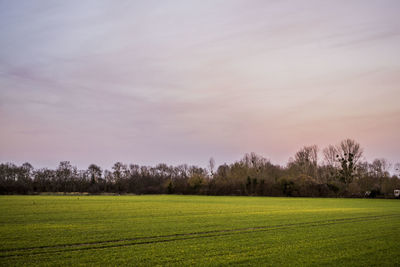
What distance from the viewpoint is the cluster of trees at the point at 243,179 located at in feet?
305

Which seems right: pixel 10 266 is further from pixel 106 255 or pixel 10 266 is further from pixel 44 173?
pixel 44 173

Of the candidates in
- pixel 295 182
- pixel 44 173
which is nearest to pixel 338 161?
pixel 295 182

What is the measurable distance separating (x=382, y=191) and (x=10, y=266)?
89939mm

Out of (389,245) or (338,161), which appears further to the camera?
(338,161)

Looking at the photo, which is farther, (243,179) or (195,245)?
(243,179)

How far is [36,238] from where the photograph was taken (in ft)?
61.1

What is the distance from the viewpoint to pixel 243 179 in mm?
109562

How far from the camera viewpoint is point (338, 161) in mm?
109250

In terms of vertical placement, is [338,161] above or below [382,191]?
above

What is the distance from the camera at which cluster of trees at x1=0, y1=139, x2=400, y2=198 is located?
92.8 meters

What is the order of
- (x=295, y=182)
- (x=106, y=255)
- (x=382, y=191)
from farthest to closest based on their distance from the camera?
(x=295, y=182), (x=382, y=191), (x=106, y=255)

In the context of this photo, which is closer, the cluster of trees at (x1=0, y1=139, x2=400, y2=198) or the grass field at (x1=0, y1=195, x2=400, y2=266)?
the grass field at (x1=0, y1=195, x2=400, y2=266)

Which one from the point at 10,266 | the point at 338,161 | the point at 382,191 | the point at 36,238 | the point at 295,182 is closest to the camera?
the point at 10,266

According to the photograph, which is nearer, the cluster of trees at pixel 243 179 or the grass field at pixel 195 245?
the grass field at pixel 195 245
